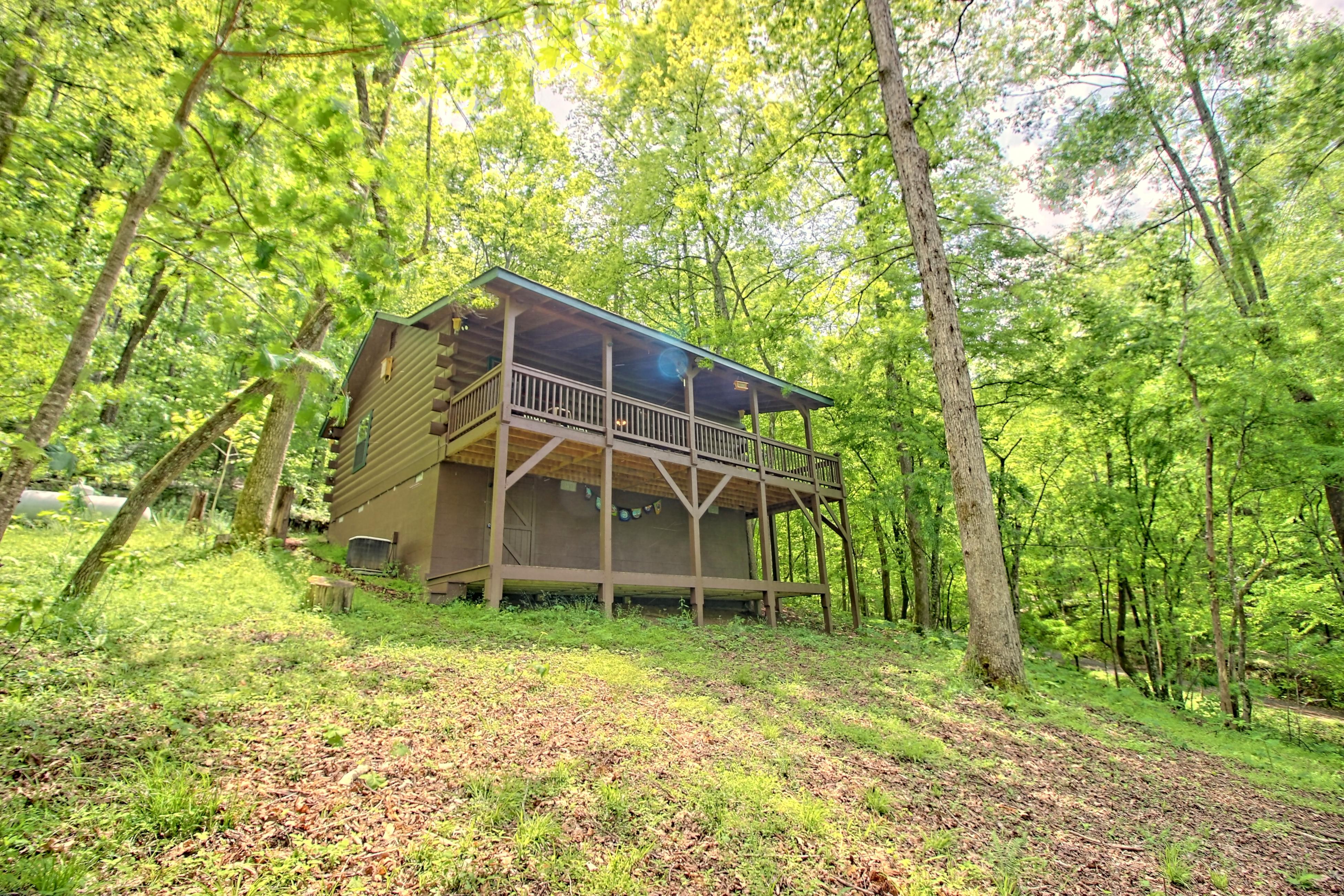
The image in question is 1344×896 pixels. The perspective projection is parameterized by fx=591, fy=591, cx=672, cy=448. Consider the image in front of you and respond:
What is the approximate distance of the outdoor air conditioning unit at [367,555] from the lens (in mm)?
11516

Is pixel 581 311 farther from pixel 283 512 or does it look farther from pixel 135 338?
pixel 135 338

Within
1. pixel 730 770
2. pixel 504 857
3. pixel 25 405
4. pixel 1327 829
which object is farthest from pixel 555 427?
pixel 1327 829

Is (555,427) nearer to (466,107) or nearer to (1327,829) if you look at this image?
(466,107)

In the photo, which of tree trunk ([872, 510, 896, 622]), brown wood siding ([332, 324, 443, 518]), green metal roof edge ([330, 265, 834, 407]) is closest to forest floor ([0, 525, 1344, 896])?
green metal roof edge ([330, 265, 834, 407])

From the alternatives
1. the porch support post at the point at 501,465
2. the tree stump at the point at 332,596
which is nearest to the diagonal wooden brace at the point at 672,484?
the porch support post at the point at 501,465

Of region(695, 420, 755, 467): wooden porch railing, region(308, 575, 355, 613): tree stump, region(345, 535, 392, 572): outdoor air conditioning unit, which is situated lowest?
region(308, 575, 355, 613): tree stump

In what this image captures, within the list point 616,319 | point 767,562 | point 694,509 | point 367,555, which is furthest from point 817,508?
point 367,555

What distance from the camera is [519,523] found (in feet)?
39.6

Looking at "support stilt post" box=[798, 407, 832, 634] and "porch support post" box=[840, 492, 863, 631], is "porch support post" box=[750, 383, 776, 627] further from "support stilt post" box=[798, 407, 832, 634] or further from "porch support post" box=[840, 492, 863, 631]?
"porch support post" box=[840, 492, 863, 631]

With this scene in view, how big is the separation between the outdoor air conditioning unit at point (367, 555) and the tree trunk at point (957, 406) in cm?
1051

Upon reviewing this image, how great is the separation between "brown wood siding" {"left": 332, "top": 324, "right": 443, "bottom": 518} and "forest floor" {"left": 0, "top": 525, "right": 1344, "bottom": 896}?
18.3 feet

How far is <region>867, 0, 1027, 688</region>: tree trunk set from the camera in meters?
8.02

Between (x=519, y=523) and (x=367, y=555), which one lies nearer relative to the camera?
(x=367, y=555)

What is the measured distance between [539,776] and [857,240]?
16.0m
